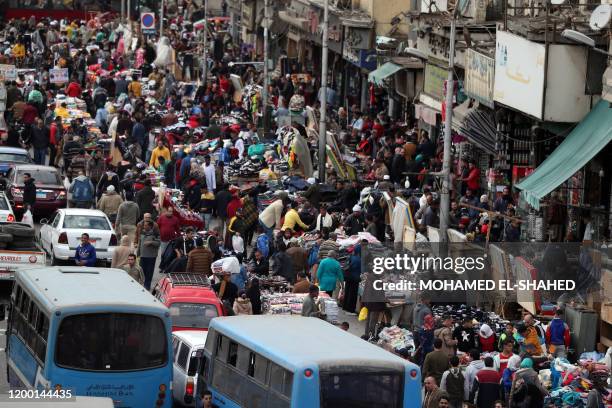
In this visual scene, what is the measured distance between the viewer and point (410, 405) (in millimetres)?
18047

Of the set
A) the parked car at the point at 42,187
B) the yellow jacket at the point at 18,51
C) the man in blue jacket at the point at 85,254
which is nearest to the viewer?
the man in blue jacket at the point at 85,254

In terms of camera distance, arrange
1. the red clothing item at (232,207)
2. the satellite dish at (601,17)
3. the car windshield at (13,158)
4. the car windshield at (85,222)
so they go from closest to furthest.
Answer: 1. the satellite dish at (601,17)
2. the car windshield at (85,222)
3. the red clothing item at (232,207)
4. the car windshield at (13,158)

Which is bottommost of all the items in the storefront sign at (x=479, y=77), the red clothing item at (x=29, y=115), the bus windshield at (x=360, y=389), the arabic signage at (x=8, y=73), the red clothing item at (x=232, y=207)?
the arabic signage at (x=8, y=73)

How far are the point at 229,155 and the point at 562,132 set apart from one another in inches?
585

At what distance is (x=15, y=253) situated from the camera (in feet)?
93.7

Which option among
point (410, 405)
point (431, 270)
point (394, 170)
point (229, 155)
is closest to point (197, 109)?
point (229, 155)

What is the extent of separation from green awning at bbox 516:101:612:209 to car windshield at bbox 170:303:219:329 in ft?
21.1

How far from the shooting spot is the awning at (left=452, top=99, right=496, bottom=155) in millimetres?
34375

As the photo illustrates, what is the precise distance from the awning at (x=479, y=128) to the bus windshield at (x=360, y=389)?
16.8 meters

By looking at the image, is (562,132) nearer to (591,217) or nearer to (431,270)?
(591,217)

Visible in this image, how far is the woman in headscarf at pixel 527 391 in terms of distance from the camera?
71.0ft

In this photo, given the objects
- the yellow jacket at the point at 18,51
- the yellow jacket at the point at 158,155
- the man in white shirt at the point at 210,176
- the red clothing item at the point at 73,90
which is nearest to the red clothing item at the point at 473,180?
the man in white shirt at the point at 210,176

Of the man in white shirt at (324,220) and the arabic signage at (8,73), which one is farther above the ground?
the man in white shirt at (324,220)

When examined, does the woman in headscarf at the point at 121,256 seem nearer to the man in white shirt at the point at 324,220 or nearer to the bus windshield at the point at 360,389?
the man in white shirt at the point at 324,220
